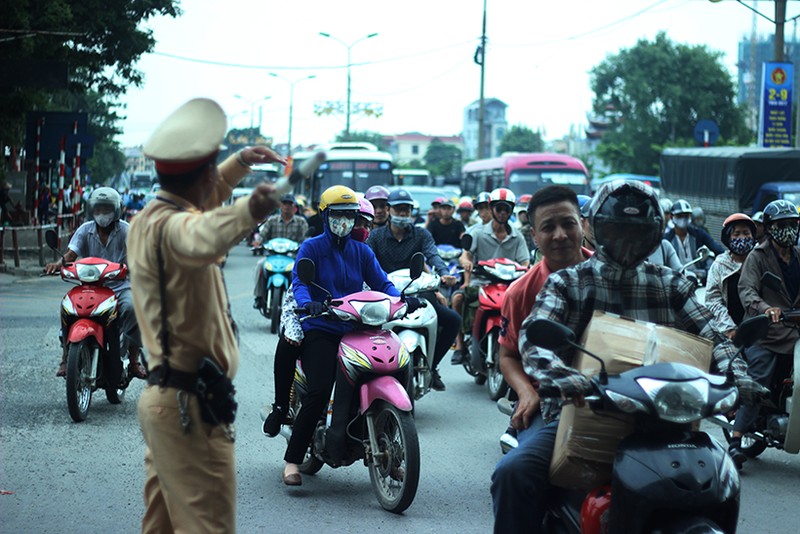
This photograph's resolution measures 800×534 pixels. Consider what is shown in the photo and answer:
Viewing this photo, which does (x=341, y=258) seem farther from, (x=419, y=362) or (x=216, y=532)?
(x=216, y=532)

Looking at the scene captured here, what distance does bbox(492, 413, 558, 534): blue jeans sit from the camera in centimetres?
393

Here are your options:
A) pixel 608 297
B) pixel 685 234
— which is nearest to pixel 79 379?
pixel 608 297

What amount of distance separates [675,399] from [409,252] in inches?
270

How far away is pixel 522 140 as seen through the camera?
379ft

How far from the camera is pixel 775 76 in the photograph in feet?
85.5

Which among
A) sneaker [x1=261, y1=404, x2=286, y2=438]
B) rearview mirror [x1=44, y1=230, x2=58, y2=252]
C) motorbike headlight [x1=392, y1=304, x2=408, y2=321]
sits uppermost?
rearview mirror [x1=44, y1=230, x2=58, y2=252]

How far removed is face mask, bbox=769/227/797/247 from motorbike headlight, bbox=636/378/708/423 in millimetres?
4397

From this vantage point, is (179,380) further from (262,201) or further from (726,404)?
(726,404)

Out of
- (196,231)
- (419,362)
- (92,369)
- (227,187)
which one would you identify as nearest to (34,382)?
(92,369)

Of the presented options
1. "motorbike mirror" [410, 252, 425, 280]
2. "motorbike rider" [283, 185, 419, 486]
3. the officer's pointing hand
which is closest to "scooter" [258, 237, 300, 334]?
"motorbike rider" [283, 185, 419, 486]

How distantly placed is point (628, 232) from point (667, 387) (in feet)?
2.42

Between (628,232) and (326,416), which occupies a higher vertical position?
(628,232)

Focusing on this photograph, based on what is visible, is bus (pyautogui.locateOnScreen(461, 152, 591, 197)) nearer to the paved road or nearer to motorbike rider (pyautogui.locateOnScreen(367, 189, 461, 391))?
the paved road

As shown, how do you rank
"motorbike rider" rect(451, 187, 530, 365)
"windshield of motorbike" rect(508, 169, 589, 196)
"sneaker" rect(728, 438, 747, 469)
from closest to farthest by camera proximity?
"sneaker" rect(728, 438, 747, 469) < "motorbike rider" rect(451, 187, 530, 365) < "windshield of motorbike" rect(508, 169, 589, 196)
